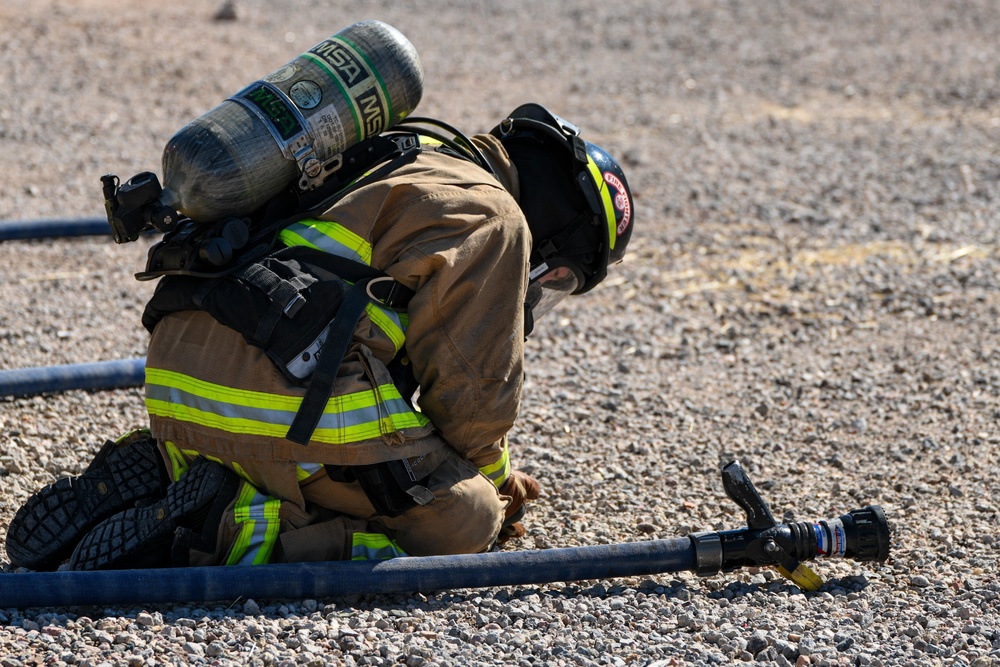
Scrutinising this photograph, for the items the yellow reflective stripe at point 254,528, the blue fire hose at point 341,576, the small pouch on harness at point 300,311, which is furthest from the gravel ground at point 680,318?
the small pouch on harness at point 300,311

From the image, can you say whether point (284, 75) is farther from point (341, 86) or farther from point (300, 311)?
point (300, 311)

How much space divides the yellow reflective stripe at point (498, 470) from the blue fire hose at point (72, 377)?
180cm

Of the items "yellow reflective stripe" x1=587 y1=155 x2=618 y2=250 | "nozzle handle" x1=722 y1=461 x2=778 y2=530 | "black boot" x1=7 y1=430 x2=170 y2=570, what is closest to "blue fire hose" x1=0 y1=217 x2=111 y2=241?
"black boot" x1=7 y1=430 x2=170 y2=570

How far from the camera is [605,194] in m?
3.89

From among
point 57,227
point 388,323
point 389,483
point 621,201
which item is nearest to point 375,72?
point 388,323

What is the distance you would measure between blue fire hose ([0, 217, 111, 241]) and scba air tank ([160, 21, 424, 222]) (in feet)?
9.19

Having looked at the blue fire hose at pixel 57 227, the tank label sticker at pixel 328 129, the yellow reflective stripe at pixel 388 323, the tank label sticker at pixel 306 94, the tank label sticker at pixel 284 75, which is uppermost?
the tank label sticker at pixel 284 75

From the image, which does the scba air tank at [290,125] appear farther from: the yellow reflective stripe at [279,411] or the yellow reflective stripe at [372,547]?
the yellow reflective stripe at [372,547]

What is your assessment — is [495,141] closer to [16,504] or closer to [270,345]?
[270,345]

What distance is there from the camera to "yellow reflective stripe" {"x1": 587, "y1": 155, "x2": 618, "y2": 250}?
12.7 feet

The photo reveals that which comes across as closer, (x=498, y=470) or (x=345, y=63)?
(x=345, y=63)

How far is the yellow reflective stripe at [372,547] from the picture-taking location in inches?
135

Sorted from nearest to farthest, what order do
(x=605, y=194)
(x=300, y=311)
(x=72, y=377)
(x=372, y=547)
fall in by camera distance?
(x=300, y=311) → (x=372, y=547) → (x=605, y=194) → (x=72, y=377)

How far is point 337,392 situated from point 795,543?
1.47 m
